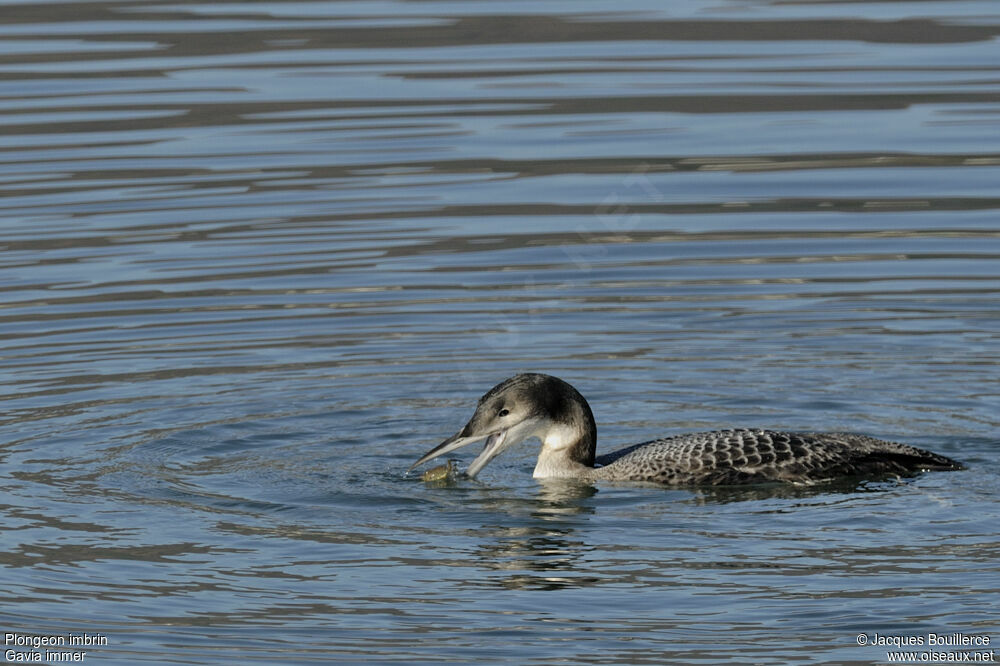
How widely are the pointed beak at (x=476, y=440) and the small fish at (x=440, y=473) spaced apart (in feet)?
0.25

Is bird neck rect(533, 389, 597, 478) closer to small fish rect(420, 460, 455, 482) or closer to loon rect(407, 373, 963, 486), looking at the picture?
loon rect(407, 373, 963, 486)

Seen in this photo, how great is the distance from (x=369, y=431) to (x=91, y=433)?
5.57ft

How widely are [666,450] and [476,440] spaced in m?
1.08

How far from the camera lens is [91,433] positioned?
12508 millimetres

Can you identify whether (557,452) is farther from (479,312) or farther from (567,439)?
(479,312)

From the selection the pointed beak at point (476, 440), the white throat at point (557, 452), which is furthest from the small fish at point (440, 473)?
the white throat at point (557, 452)

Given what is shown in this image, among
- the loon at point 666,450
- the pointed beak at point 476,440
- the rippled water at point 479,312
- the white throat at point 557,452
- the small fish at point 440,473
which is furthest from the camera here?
the white throat at point 557,452

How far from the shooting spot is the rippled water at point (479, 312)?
373 inches

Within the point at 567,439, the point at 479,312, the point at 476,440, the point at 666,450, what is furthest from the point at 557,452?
the point at 479,312

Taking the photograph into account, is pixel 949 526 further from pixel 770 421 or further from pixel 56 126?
pixel 56 126

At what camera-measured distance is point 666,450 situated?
11609 millimetres

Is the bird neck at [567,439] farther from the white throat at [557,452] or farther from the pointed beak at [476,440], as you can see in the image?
the pointed beak at [476,440]

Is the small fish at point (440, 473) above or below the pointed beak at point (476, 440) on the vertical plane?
below

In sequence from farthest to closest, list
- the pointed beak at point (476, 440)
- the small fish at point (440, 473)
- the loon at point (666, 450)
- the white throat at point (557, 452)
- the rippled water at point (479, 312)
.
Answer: the white throat at point (557, 452) < the small fish at point (440, 473) < the pointed beak at point (476, 440) < the loon at point (666, 450) < the rippled water at point (479, 312)
